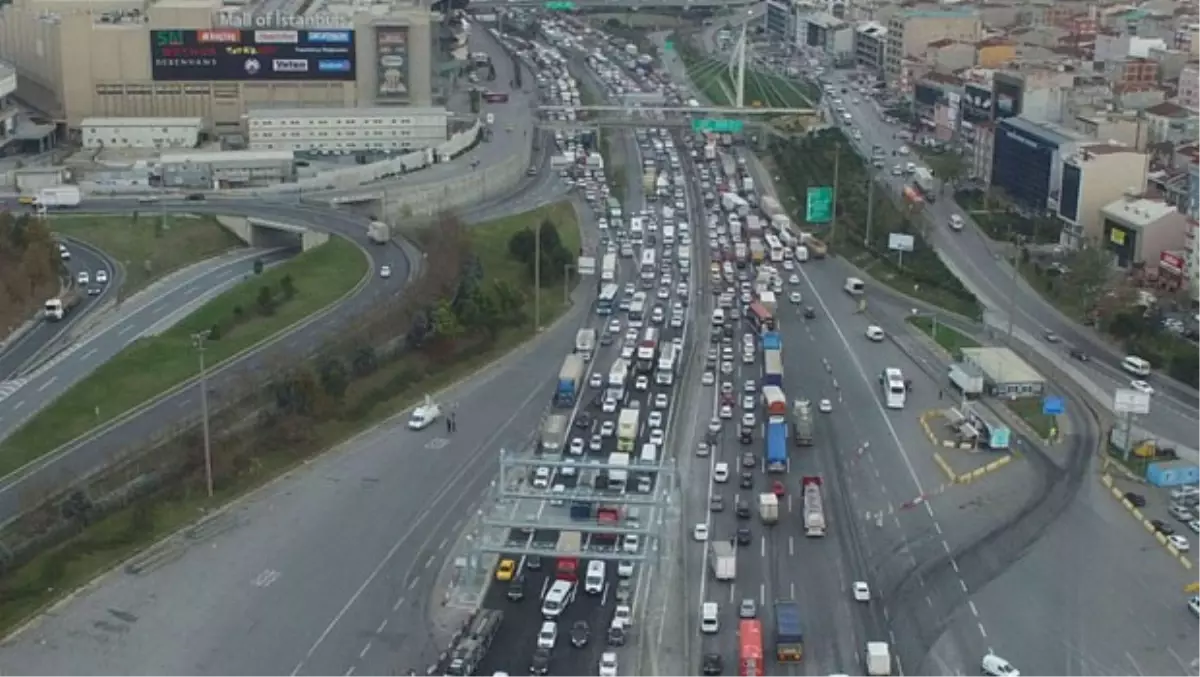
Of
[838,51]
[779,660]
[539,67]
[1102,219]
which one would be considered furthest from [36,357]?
[838,51]

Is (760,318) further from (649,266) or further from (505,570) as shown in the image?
(505,570)

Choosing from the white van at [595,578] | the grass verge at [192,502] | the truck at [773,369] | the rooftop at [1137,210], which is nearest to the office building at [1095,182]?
the rooftop at [1137,210]

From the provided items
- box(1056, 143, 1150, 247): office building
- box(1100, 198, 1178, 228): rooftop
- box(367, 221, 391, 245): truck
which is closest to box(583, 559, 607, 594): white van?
box(367, 221, 391, 245): truck

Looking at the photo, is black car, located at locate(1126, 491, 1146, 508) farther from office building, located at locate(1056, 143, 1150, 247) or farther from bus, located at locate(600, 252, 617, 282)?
office building, located at locate(1056, 143, 1150, 247)

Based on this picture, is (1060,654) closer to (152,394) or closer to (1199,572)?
(1199,572)

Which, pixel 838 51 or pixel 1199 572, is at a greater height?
pixel 838 51

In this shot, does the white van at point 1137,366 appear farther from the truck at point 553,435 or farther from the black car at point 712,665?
the black car at point 712,665
